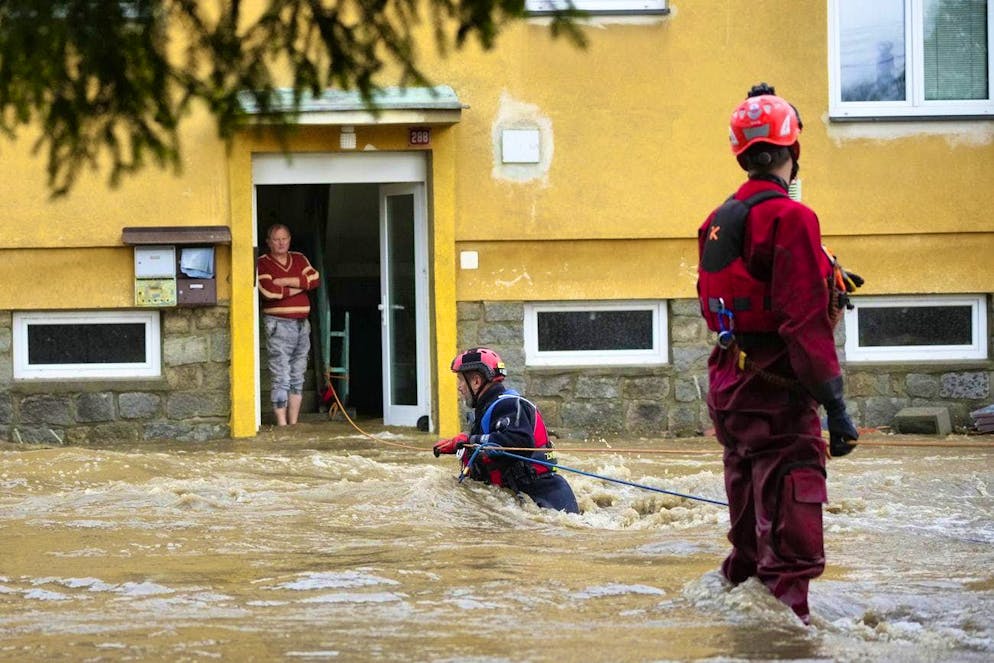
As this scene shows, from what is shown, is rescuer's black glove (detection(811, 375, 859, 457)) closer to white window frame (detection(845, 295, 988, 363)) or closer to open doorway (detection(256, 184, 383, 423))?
white window frame (detection(845, 295, 988, 363))

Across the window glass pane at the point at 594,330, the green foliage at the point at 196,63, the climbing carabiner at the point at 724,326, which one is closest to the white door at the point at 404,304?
the window glass pane at the point at 594,330

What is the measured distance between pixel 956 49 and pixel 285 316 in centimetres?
696

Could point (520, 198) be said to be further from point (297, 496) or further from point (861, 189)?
point (297, 496)

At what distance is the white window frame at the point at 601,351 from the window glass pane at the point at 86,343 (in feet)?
11.9

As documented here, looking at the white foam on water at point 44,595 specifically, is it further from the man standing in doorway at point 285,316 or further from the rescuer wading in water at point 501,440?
the man standing in doorway at point 285,316

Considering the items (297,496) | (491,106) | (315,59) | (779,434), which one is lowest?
(297,496)

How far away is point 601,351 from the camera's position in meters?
15.5

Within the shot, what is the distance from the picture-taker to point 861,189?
50.7 ft

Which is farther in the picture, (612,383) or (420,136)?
(612,383)

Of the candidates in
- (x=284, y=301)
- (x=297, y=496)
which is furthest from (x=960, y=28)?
(x=297, y=496)

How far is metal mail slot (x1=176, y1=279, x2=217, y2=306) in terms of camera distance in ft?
49.1

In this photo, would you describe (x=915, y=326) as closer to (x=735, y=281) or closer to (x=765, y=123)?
(x=765, y=123)

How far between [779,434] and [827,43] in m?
10.1

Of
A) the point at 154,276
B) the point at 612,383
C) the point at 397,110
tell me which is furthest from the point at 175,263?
the point at 612,383
